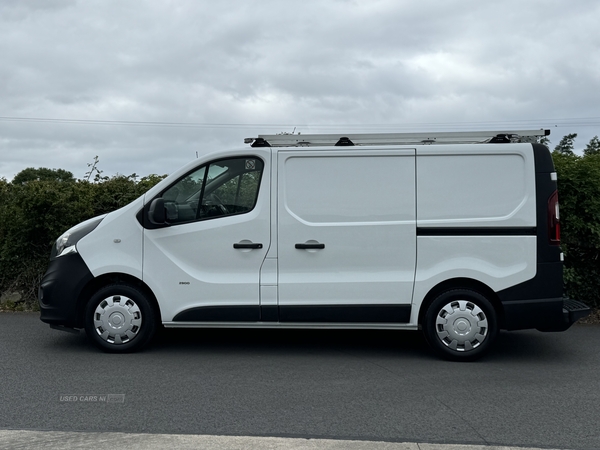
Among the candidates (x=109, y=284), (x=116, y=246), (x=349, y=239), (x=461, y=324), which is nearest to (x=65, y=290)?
(x=109, y=284)

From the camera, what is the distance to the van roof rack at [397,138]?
265 inches

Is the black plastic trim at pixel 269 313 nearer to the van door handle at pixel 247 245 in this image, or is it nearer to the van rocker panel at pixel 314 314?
the van rocker panel at pixel 314 314

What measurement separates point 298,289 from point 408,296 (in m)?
1.08

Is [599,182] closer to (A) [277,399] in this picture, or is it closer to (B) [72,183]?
(A) [277,399]

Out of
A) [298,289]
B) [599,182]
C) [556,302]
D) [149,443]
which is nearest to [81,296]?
[298,289]

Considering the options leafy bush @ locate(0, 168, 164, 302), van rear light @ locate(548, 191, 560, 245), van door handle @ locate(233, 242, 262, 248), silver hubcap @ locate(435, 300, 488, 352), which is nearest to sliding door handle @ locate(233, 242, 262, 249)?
van door handle @ locate(233, 242, 262, 248)

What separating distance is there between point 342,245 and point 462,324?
1409 millimetres

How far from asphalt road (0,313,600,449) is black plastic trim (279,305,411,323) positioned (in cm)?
43

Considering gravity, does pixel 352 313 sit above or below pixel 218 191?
below

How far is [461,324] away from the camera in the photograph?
21.8ft

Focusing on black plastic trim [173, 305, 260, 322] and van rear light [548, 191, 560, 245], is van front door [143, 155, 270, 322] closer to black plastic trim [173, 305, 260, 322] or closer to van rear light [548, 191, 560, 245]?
black plastic trim [173, 305, 260, 322]

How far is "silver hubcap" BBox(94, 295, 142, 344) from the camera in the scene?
6.86 m

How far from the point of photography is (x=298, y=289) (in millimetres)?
6711

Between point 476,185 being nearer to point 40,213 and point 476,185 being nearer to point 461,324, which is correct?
point 461,324
